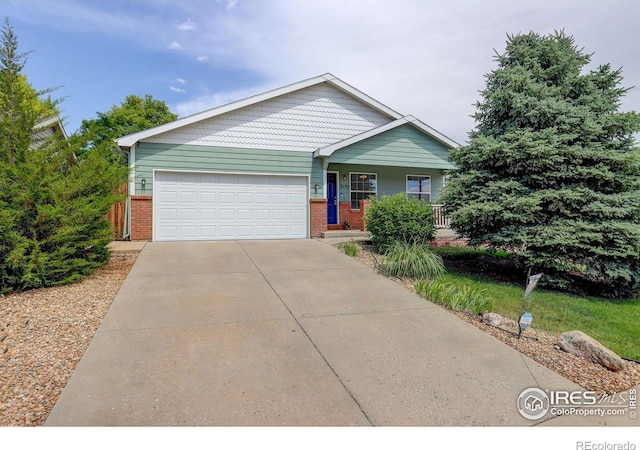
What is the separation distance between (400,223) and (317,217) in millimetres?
3782

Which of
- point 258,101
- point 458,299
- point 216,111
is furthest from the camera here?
point 258,101

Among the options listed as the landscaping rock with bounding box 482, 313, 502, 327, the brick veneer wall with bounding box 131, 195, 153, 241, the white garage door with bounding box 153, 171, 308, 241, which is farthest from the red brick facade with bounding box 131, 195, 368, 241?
the landscaping rock with bounding box 482, 313, 502, 327

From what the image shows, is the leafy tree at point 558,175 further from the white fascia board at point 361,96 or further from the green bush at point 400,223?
the white fascia board at point 361,96

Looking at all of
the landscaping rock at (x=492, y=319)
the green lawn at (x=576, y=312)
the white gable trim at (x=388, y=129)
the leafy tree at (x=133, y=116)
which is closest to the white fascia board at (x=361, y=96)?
the white gable trim at (x=388, y=129)

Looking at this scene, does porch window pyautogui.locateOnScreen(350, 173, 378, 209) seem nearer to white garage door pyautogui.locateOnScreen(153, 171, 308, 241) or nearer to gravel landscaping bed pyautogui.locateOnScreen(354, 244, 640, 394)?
white garage door pyautogui.locateOnScreen(153, 171, 308, 241)

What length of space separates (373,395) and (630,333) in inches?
159

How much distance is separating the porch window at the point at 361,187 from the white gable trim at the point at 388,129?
1908 millimetres

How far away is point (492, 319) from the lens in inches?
→ 183

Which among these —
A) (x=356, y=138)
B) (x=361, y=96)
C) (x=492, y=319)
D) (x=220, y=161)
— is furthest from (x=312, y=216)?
(x=492, y=319)

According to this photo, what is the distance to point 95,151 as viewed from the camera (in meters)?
6.30

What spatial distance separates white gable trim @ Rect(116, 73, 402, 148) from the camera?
1024cm

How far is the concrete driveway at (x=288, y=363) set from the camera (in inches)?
99.7

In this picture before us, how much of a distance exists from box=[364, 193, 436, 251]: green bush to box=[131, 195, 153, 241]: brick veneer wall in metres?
6.42

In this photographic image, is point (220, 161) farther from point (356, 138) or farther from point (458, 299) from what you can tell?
point (458, 299)
